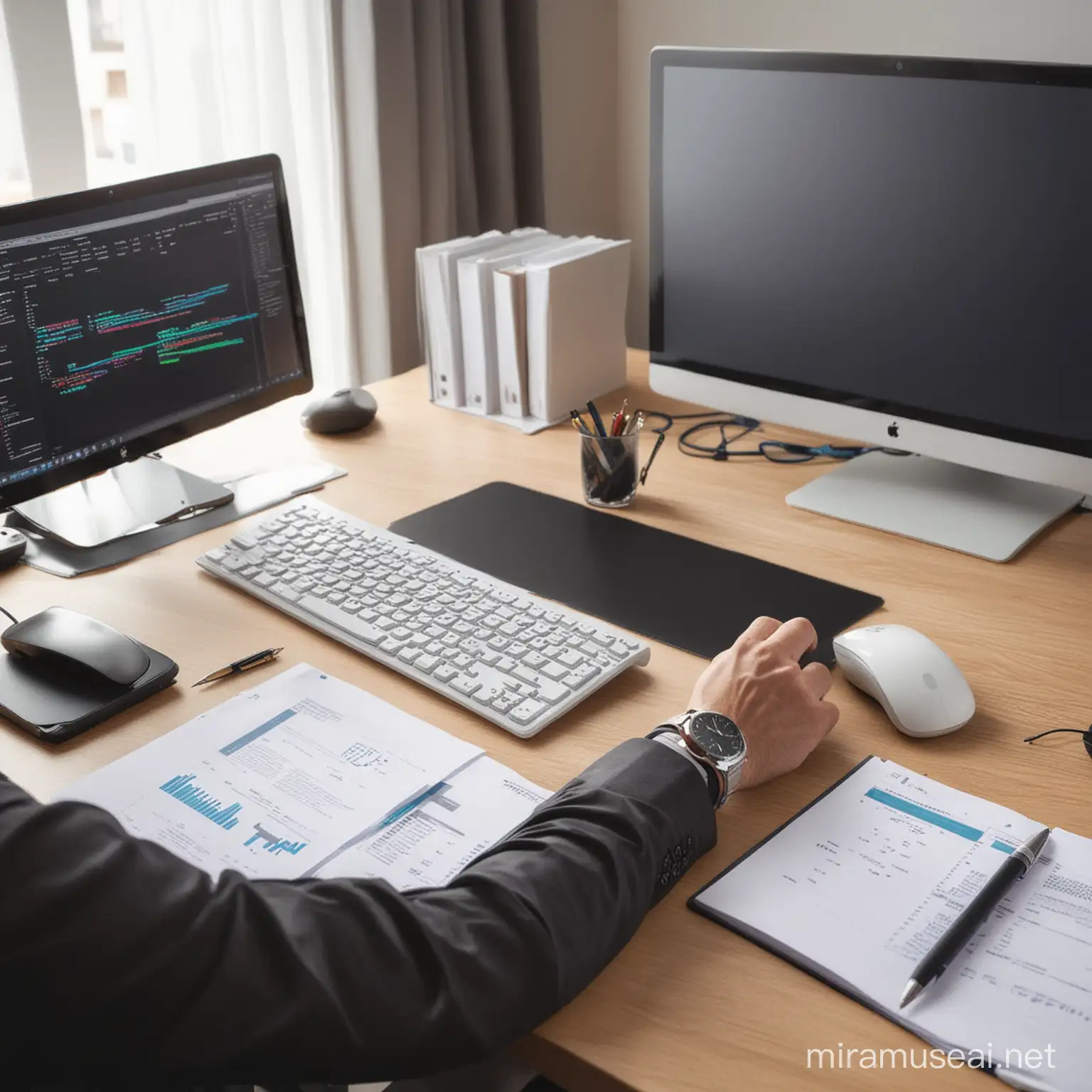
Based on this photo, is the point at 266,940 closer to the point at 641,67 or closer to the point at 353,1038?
the point at 353,1038

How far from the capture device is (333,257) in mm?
2279

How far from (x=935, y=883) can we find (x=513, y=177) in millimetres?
1983

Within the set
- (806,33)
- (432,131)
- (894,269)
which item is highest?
(806,33)

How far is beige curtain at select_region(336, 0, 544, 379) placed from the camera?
7.08 ft

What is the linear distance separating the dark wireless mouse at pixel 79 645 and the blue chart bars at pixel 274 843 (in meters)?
0.25

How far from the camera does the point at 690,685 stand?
1.08 metres

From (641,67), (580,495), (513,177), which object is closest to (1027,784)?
(580,495)

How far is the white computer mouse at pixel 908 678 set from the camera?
1.00 metres

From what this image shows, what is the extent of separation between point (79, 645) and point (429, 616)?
1.07ft

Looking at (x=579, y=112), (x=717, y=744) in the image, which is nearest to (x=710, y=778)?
(x=717, y=744)

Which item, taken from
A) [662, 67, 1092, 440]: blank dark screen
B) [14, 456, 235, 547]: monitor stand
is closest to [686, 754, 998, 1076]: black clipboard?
[662, 67, 1092, 440]: blank dark screen

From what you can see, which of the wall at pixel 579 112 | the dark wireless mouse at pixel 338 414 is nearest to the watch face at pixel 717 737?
the dark wireless mouse at pixel 338 414

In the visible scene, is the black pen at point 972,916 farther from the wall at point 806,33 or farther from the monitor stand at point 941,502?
the wall at point 806,33

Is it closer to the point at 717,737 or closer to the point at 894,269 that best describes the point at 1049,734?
the point at 717,737
